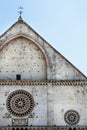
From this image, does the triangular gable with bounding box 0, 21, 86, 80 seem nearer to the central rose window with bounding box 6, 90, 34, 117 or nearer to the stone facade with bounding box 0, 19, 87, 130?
the stone facade with bounding box 0, 19, 87, 130

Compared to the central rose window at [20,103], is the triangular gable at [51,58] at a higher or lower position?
higher

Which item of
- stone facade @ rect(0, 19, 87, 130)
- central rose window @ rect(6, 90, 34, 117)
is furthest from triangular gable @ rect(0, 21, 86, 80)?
central rose window @ rect(6, 90, 34, 117)

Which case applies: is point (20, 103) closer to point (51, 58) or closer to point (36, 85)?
point (36, 85)

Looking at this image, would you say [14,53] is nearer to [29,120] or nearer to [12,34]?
[12,34]

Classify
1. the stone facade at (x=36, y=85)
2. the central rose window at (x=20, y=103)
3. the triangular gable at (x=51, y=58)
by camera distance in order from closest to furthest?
1. the stone facade at (x=36, y=85)
2. the central rose window at (x=20, y=103)
3. the triangular gable at (x=51, y=58)

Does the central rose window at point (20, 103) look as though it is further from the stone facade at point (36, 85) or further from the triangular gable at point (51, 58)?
the triangular gable at point (51, 58)

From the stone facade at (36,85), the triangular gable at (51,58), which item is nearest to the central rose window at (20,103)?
the stone facade at (36,85)

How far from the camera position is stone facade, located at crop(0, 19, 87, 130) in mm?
23328

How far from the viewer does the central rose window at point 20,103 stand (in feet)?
77.4

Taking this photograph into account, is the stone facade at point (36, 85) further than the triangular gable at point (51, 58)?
No

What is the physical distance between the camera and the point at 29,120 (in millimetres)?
23375

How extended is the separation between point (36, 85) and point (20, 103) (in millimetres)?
1370

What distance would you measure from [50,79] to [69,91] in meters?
1.29

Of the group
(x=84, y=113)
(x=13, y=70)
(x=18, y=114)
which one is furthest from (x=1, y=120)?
(x=84, y=113)
